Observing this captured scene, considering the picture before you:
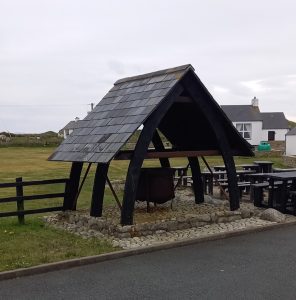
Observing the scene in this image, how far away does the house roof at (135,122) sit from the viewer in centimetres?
913

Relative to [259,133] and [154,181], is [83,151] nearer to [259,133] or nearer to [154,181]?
[154,181]

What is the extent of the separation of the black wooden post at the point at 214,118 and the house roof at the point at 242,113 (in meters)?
49.2

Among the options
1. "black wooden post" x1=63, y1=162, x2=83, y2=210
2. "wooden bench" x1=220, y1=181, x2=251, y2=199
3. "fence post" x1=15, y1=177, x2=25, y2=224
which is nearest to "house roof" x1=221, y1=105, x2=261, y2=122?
"wooden bench" x1=220, y1=181, x2=251, y2=199

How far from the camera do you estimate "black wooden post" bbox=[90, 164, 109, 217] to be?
9.88 m

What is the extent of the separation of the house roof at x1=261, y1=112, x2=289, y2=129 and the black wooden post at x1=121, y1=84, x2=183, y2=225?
2165 inches

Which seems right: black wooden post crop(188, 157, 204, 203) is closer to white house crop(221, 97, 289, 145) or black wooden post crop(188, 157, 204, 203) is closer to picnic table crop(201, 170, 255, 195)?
picnic table crop(201, 170, 255, 195)

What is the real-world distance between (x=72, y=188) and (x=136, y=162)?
276cm

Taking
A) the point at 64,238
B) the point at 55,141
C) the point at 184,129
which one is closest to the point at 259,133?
the point at 55,141

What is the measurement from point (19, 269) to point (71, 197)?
4.56 metres

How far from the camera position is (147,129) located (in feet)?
30.6

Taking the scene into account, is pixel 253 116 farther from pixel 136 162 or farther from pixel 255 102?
pixel 136 162

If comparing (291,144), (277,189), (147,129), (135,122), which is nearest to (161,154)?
(147,129)

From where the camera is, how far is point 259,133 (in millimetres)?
60125

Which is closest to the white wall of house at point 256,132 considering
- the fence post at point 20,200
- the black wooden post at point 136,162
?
the black wooden post at point 136,162
